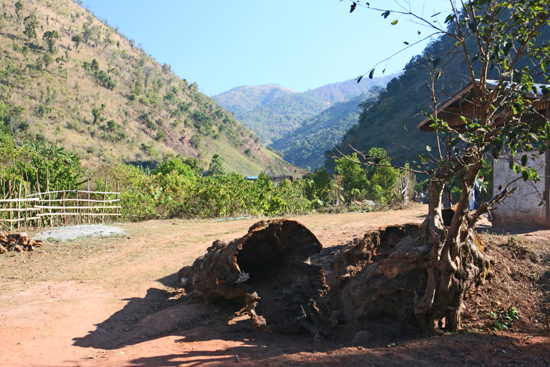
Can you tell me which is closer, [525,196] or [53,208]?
[525,196]

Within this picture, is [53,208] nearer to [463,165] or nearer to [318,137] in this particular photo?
[463,165]

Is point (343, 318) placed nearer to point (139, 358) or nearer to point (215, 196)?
point (139, 358)

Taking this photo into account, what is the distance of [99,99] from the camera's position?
5459 cm

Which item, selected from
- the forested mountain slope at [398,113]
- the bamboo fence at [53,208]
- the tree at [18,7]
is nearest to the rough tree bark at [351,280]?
the bamboo fence at [53,208]

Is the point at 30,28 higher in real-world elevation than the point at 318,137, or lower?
higher

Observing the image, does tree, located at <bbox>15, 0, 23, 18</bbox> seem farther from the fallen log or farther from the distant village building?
the fallen log

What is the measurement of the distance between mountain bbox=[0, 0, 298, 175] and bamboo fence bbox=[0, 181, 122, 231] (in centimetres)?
2920

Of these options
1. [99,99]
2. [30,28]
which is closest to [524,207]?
[99,99]

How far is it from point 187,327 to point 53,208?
8648 millimetres

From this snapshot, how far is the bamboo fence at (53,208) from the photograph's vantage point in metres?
10.7

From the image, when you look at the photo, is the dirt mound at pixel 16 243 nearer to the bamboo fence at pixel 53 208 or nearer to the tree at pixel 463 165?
the bamboo fence at pixel 53 208

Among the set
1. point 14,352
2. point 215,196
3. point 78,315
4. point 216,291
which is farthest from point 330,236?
point 215,196

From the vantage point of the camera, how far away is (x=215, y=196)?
14.6 metres

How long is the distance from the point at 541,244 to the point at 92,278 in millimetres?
6394
